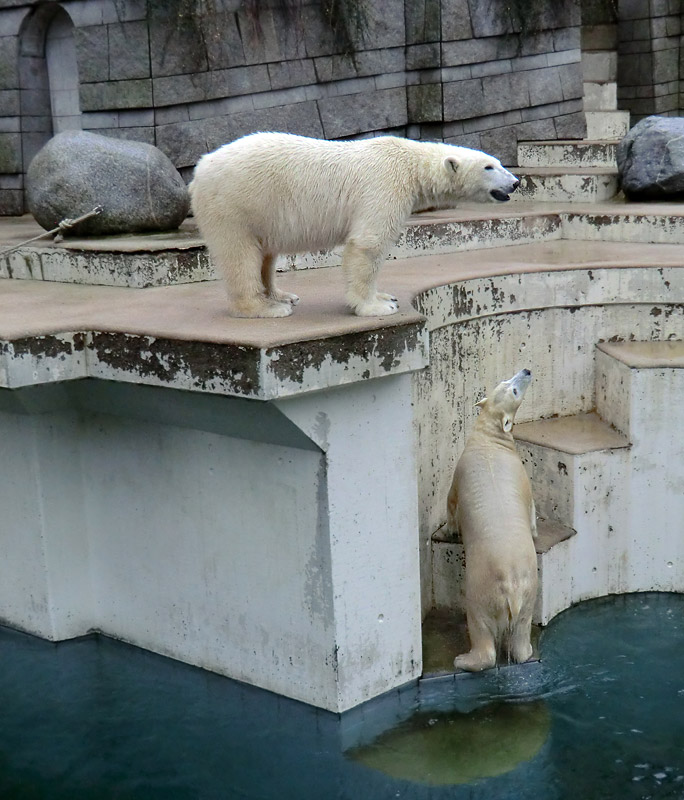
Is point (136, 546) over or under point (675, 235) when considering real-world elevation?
under

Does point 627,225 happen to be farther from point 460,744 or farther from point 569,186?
point 460,744

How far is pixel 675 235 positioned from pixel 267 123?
10.4 ft

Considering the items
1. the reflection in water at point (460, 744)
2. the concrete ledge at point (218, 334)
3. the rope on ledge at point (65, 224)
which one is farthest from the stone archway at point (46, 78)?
the reflection in water at point (460, 744)

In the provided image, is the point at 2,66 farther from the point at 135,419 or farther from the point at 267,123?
the point at 135,419

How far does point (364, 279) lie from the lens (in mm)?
3857

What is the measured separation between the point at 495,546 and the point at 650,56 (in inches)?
328

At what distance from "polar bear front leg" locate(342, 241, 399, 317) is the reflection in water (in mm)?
1636

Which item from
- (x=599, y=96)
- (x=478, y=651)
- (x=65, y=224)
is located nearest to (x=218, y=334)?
(x=478, y=651)

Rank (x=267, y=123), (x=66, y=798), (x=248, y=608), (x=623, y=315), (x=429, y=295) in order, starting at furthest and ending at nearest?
(x=267, y=123) → (x=623, y=315) → (x=429, y=295) → (x=248, y=608) → (x=66, y=798)

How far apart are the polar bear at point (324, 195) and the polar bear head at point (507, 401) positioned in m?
1.18

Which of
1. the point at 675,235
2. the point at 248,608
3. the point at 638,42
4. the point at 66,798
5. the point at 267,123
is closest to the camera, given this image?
the point at 66,798

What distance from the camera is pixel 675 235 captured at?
6.63 metres

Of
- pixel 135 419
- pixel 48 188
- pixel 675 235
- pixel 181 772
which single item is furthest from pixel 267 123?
pixel 181 772

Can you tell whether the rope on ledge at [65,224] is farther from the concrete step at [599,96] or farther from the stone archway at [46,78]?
the concrete step at [599,96]
